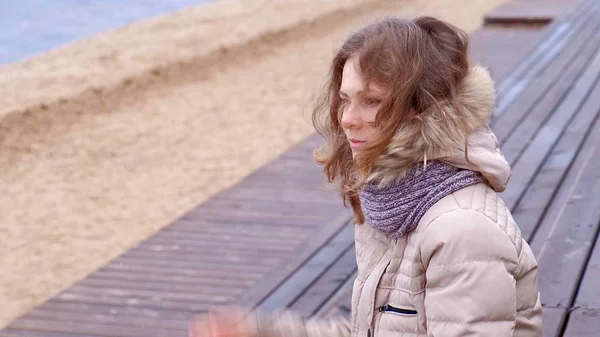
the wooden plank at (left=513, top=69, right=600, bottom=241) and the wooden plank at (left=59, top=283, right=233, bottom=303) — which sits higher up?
the wooden plank at (left=513, top=69, right=600, bottom=241)

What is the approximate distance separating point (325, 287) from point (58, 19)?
11.3 meters

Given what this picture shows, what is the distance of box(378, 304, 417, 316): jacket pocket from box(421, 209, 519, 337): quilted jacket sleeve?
0.09m

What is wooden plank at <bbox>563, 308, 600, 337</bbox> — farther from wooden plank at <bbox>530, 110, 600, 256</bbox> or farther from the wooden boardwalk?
wooden plank at <bbox>530, 110, 600, 256</bbox>

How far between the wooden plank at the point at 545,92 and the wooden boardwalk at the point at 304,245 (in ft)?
0.04

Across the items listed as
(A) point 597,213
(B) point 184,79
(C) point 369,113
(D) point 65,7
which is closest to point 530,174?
(A) point 597,213

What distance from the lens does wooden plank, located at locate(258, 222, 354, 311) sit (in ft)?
12.4

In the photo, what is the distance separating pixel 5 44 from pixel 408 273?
11328 mm

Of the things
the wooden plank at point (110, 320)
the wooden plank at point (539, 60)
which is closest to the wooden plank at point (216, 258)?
the wooden plank at point (110, 320)

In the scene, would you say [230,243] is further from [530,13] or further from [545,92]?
[530,13]

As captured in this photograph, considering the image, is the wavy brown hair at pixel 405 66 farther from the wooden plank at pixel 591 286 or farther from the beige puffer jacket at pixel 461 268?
the wooden plank at pixel 591 286

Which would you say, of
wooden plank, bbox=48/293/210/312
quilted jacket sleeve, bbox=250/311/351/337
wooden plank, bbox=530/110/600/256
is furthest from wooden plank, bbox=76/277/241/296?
quilted jacket sleeve, bbox=250/311/351/337

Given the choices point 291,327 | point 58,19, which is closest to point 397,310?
point 291,327

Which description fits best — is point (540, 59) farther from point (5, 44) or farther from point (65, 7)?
point (65, 7)

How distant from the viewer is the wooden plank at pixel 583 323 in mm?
2668
